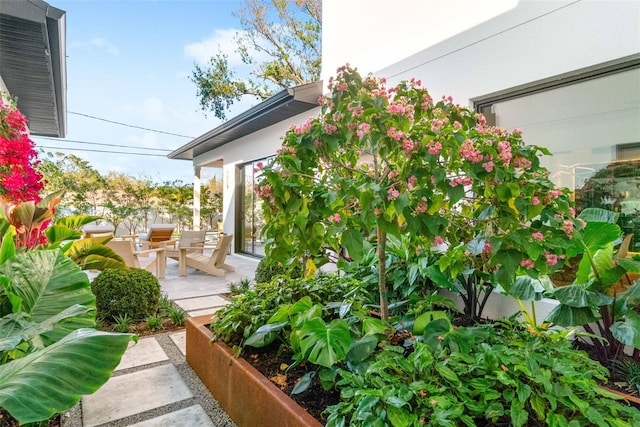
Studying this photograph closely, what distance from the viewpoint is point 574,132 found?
111 inches

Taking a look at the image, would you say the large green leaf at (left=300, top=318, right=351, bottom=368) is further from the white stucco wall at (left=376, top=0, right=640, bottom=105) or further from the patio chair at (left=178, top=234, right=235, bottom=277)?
the patio chair at (left=178, top=234, right=235, bottom=277)

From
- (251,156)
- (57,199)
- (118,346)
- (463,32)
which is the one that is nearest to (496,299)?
(463,32)

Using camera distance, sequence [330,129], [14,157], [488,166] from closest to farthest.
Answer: [488,166], [330,129], [14,157]

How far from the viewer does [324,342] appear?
1642 mm

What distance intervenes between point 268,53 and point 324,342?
14.0 meters

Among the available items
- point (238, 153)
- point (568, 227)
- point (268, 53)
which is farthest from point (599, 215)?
point (268, 53)

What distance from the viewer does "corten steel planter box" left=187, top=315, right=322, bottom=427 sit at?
1.63m

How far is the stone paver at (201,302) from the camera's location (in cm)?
462

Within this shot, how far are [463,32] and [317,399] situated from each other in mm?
3658

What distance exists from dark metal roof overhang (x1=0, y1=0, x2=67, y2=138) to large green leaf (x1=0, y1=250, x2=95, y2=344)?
10.2ft

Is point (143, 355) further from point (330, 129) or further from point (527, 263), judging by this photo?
point (527, 263)

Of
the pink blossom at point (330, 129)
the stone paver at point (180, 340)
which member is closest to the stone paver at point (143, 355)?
the stone paver at point (180, 340)

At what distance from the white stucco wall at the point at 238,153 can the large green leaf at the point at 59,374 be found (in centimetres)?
612

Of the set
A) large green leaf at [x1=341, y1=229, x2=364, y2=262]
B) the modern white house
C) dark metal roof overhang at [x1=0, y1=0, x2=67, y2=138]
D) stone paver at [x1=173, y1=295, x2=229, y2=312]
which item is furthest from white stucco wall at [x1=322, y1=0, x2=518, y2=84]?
stone paver at [x1=173, y1=295, x2=229, y2=312]
